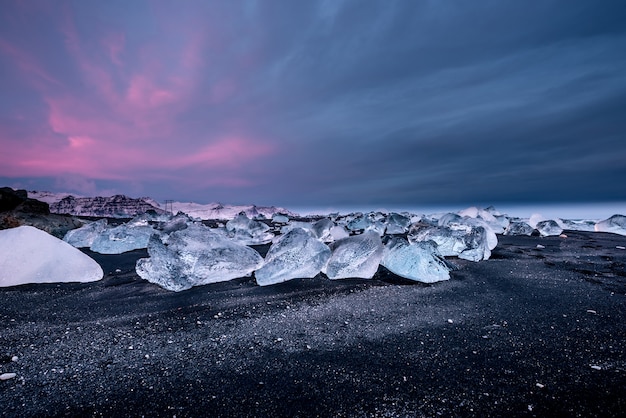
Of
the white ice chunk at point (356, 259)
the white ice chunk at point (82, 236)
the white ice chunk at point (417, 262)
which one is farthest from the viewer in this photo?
the white ice chunk at point (82, 236)

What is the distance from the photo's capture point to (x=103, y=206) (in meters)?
19.1

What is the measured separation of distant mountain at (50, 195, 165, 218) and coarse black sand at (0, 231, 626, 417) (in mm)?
16649

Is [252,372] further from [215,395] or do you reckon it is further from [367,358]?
[367,358]

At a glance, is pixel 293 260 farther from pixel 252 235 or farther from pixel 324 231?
pixel 252 235

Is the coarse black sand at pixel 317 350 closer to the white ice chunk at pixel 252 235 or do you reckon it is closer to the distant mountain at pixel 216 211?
the white ice chunk at pixel 252 235

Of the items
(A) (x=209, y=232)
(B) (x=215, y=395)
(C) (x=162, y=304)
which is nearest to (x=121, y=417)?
(B) (x=215, y=395)

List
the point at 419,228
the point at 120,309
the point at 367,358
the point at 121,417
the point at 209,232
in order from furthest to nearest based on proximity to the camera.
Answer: the point at 419,228 < the point at 209,232 < the point at 120,309 < the point at 367,358 < the point at 121,417

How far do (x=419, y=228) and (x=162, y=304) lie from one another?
16.7ft

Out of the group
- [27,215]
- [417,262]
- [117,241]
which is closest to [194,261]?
[417,262]

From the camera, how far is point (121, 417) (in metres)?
1.34

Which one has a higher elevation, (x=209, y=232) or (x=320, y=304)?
(x=209, y=232)

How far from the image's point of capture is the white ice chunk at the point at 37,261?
345 cm

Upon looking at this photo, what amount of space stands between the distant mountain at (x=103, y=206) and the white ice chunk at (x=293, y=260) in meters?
16.1

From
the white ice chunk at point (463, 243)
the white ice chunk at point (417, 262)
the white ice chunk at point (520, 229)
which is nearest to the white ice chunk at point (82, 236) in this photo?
the white ice chunk at point (417, 262)
